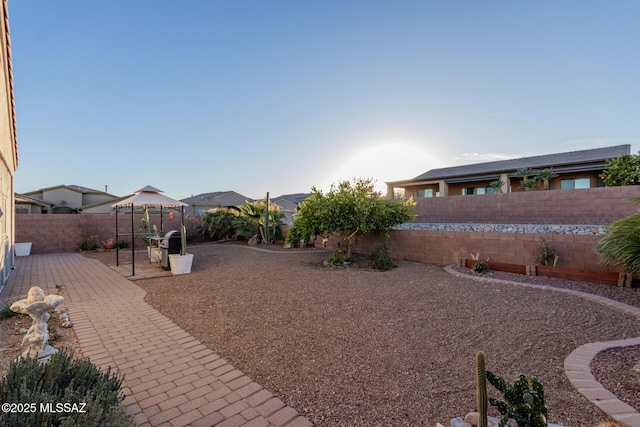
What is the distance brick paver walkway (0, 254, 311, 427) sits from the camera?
231cm

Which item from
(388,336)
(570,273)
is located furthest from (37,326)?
(570,273)

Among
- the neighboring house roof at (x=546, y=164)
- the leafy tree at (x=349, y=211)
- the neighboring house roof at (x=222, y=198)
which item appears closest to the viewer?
the leafy tree at (x=349, y=211)

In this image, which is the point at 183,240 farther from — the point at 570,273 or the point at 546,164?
the point at 546,164

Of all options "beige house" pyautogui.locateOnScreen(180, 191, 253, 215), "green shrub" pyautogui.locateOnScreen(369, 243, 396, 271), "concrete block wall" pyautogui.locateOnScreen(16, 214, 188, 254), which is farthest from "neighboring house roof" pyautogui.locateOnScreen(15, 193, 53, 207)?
"green shrub" pyautogui.locateOnScreen(369, 243, 396, 271)

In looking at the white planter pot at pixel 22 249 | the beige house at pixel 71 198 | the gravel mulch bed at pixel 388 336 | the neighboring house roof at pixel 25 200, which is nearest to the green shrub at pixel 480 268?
the gravel mulch bed at pixel 388 336

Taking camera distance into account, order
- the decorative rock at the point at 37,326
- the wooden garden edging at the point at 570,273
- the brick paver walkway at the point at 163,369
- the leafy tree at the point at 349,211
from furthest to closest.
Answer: the leafy tree at the point at 349,211
the wooden garden edging at the point at 570,273
the decorative rock at the point at 37,326
the brick paver walkway at the point at 163,369

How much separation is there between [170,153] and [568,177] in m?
22.8

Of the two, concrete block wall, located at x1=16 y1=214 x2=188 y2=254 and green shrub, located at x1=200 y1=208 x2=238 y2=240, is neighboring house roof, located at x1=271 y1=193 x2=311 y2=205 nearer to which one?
green shrub, located at x1=200 y1=208 x2=238 y2=240

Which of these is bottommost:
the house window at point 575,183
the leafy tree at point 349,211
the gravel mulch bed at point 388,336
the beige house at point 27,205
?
the gravel mulch bed at point 388,336

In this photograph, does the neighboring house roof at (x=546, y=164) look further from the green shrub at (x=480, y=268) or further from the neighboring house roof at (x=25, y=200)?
the neighboring house roof at (x=25, y=200)

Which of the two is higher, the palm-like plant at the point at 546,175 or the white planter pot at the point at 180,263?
the palm-like plant at the point at 546,175

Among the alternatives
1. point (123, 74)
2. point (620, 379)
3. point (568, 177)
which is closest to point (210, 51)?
point (123, 74)

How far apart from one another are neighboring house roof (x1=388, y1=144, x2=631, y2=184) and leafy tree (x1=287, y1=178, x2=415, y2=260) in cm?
1324

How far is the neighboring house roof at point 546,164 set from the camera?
1622cm
